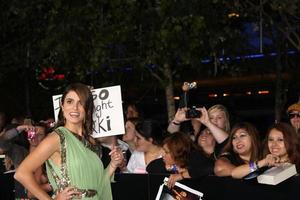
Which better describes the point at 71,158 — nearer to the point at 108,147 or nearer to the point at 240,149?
the point at 240,149

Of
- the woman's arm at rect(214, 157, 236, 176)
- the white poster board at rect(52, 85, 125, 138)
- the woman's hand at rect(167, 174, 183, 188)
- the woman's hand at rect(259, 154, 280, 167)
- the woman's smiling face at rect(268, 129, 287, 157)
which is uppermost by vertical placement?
the white poster board at rect(52, 85, 125, 138)

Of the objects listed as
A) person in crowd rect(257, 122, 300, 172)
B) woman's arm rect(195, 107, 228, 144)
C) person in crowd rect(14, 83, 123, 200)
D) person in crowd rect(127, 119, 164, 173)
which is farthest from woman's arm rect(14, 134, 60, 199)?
person in crowd rect(127, 119, 164, 173)

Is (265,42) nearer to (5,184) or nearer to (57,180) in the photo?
(5,184)

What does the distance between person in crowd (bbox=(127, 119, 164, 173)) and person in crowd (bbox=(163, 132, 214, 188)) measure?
0.85m

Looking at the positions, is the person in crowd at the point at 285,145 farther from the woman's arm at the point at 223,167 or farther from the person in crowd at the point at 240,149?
the woman's arm at the point at 223,167

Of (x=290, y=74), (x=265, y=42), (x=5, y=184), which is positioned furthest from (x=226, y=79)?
(x=5, y=184)

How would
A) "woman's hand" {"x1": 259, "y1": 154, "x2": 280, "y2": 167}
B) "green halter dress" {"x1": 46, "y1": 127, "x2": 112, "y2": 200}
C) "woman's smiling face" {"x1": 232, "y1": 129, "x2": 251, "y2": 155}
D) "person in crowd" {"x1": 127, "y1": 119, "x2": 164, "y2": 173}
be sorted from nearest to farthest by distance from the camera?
"green halter dress" {"x1": 46, "y1": 127, "x2": 112, "y2": 200} → "woman's hand" {"x1": 259, "y1": 154, "x2": 280, "y2": 167} → "woman's smiling face" {"x1": 232, "y1": 129, "x2": 251, "y2": 155} → "person in crowd" {"x1": 127, "y1": 119, "x2": 164, "y2": 173}

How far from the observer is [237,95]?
24453mm

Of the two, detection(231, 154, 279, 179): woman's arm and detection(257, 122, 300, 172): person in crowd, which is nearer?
detection(231, 154, 279, 179): woman's arm

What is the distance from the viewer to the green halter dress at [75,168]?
3744 mm

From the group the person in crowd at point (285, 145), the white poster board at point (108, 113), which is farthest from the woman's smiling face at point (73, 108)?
the person in crowd at point (285, 145)

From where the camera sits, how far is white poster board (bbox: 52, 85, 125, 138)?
5164 millimetres

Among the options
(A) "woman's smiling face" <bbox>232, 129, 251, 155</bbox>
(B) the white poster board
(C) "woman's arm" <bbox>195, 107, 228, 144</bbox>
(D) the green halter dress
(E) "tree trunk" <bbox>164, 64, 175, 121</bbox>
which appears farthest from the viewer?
(E) "tree trunk" <bbox>164, 64, 175, 121</bbox>

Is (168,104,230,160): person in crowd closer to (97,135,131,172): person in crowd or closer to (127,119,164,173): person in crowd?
(127,119,164,173): person in crowd
